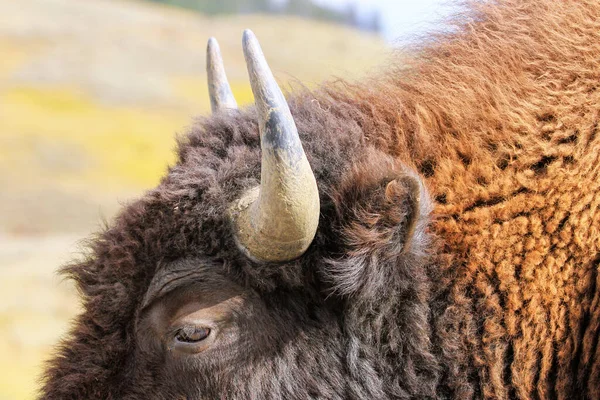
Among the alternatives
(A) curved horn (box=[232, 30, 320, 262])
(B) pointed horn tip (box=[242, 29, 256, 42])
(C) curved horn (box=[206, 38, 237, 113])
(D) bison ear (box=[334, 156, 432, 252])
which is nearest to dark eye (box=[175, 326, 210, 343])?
(A) curved horn (box=[232, 30, 320, 262])

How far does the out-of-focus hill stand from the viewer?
43.7 feet

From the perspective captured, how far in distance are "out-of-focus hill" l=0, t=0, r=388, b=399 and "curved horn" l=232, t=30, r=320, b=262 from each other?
1.20m

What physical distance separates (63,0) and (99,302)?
267 feet

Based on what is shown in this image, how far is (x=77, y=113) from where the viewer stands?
4138cm

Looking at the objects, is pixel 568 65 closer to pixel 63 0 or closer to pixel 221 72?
pixel 221 72

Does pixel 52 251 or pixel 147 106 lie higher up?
pixel 52 251

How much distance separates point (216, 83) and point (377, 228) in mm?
1857

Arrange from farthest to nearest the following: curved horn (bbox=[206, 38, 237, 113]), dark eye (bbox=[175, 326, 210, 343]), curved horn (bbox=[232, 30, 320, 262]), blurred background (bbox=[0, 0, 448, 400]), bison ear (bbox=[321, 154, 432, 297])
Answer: blurred background (bbox=[0, 0, 448, 400]), curved horn (bbox=[206, 38, 237, 113]), dark eye (bbox=[175, 326, 210, 343]), bison ear (bbox=[321, 154, 432, 297]), curved horn (bbox=[232, 30, 320, 262])

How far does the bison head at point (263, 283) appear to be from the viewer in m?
2.96

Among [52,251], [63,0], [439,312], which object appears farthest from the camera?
[63,0]

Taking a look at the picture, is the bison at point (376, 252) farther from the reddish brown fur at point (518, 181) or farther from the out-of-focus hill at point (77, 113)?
the out-of-focus hill at point (77, 113)

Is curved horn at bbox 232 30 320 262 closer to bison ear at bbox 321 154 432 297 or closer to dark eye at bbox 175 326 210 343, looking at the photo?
bison ear at bbox 321 154 432 297

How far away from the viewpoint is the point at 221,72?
14.5 feet

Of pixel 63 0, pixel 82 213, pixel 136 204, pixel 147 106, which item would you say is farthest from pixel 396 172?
pixel 63 0
